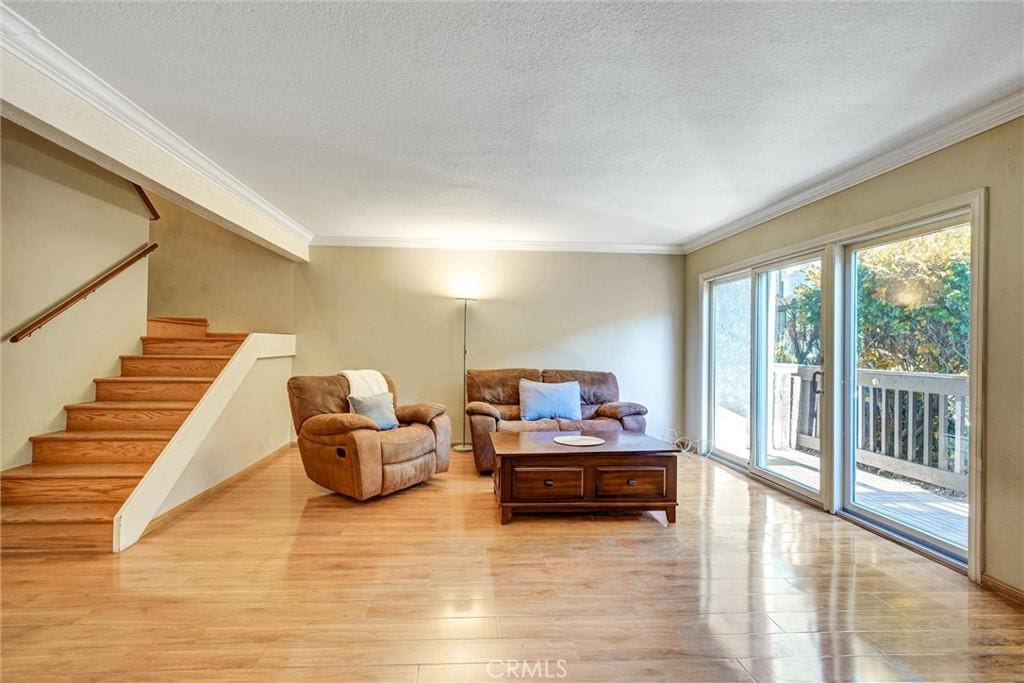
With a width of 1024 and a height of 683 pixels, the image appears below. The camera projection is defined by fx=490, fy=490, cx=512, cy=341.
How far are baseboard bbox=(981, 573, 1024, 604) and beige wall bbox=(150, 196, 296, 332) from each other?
5.88 m

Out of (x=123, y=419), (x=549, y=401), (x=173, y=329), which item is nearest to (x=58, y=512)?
(x=123, y=419)

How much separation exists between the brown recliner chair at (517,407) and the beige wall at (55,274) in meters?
2.99

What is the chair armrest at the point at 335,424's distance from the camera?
3.58 metres

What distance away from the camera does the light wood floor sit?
1836 millimetres

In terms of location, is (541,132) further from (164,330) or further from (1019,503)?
(164,330)

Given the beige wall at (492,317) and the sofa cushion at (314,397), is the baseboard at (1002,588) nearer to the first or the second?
the beige wall at (492,317)

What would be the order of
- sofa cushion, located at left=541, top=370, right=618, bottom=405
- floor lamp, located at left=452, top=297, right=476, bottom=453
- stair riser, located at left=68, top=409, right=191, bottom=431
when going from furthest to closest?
floor lamp, located at left=452, top=297, right=476, bottom=453 → sofa cushion, located at left=541, top=370, right=618, bottom=405 → stair riser, located at left=68, top=409, right=191, bottom=431

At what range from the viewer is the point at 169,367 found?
4043 millimetres

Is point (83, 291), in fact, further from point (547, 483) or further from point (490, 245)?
point (490, 245)

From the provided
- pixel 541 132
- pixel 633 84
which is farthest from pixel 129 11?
pixel 633 84

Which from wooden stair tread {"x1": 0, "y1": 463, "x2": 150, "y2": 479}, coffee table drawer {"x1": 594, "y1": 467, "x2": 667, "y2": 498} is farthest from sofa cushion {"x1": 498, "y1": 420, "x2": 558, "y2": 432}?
wooden stair tread {"x1": 0, "y1": 463, "x2": 150, "y2": 479}

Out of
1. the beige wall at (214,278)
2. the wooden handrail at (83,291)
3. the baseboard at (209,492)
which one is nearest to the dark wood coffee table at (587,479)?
the baseboard at (209,492)

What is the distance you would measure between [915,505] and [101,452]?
5.23 metres

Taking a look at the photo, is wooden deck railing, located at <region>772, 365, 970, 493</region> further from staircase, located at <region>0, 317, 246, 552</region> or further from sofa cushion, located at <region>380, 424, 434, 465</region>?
staircase, located at <region>0, 317, 246, 552</region>
